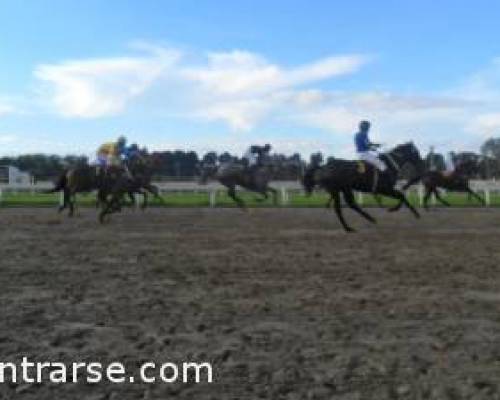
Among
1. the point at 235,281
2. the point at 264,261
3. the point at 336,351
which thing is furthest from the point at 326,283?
the point at 336,351

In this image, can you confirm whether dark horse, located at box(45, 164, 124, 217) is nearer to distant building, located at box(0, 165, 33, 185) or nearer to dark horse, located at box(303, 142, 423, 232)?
dark horse, located at box(303, 142, 423, 232)

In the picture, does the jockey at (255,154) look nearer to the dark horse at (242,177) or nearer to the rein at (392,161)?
the dark horse at (242,177)

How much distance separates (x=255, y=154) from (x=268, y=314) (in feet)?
85.6

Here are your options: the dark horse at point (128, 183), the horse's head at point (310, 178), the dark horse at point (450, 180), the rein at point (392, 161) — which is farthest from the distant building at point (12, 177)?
the rein at point (392, 161)

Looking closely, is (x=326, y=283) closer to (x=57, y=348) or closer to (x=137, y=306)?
(x=137, y=306)

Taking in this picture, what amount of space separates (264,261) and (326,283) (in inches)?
101

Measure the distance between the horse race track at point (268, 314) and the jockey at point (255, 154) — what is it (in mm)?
17074

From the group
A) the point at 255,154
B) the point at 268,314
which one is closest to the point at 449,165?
the point at 255,154

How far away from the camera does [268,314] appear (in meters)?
8.50

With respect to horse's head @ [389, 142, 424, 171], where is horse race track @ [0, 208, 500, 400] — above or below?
below

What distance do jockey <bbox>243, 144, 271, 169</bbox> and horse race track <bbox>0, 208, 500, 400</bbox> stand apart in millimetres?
17074

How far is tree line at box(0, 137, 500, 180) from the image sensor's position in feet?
138

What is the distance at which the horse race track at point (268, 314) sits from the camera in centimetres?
596

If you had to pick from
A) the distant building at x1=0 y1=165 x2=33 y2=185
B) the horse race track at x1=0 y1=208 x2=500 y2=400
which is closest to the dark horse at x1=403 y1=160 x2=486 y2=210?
the horse race track at x1=0 y1=208 x2=500 y2=400
